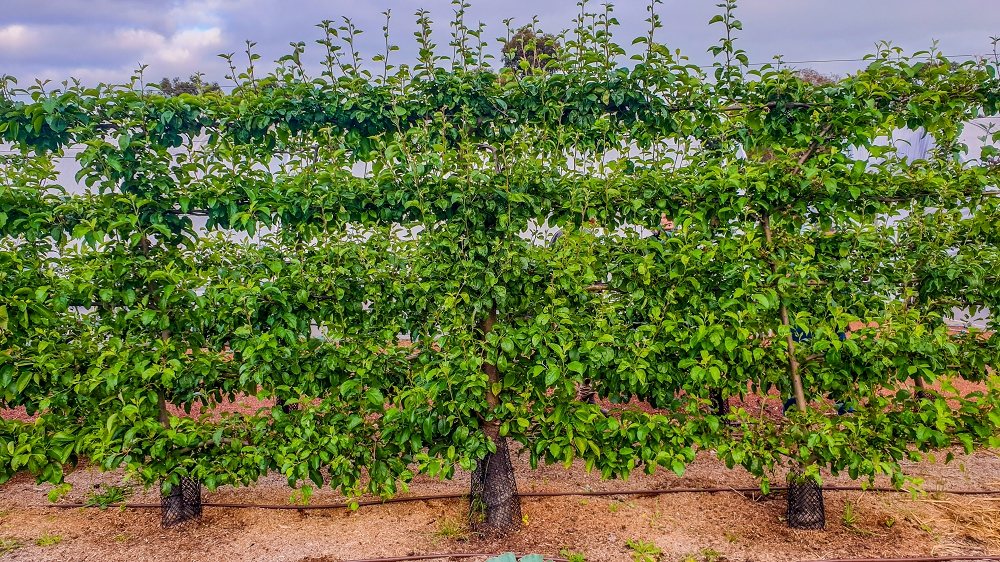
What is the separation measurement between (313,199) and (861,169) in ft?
10.5

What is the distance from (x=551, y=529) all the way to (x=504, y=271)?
178 cm

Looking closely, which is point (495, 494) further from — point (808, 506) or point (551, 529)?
point (808, 506)

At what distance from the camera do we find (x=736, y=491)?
4.55 m

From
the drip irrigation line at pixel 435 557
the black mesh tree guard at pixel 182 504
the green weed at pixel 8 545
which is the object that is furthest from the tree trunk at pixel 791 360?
the green weed at pixel 8 545

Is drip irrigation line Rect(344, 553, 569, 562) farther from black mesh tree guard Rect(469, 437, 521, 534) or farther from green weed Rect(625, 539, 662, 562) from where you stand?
green weed Rect(625, 539, 662, 562)

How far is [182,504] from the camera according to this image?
13.6ft

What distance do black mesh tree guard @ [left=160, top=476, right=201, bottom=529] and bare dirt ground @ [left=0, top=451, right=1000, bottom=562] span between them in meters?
0.08

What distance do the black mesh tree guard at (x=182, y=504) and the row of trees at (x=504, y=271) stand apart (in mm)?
448

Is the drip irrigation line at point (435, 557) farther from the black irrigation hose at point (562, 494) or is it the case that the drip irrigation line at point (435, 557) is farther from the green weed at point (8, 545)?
the green weed at point (8, 545)

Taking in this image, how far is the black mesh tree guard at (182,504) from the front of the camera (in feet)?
13.6

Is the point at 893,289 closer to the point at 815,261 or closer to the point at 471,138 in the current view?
the point at 815,261

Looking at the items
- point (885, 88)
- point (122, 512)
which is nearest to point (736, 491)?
point (885, 88)

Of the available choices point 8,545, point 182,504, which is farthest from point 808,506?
point 8,545

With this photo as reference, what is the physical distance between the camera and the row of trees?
139 inches
